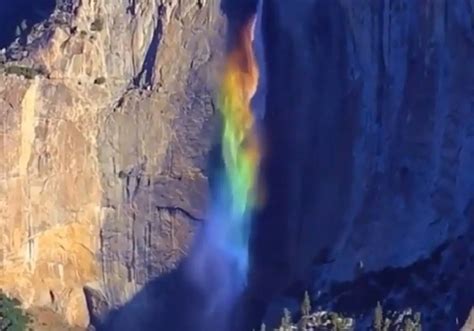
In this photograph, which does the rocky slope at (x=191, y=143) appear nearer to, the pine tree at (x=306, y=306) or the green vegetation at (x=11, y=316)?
the green vegetation at (x=11, y=316)

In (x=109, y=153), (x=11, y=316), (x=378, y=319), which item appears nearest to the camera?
(x=378, y=319)

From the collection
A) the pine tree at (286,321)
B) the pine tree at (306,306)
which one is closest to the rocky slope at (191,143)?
the pine tree at (306,306)

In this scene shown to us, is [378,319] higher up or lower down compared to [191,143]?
lower down

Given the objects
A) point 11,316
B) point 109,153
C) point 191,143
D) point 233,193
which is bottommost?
point 11,316

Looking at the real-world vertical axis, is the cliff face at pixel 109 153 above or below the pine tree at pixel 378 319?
above

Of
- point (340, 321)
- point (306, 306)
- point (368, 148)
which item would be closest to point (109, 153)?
point (368, 148)

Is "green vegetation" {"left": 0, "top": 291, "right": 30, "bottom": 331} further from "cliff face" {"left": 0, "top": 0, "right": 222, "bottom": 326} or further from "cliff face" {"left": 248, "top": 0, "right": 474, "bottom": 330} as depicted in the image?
"cliff face" {"left": 248, "top": 0, "right": 474, "bottom": 330}

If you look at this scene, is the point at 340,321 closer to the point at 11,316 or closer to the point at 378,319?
the point at 378,319
